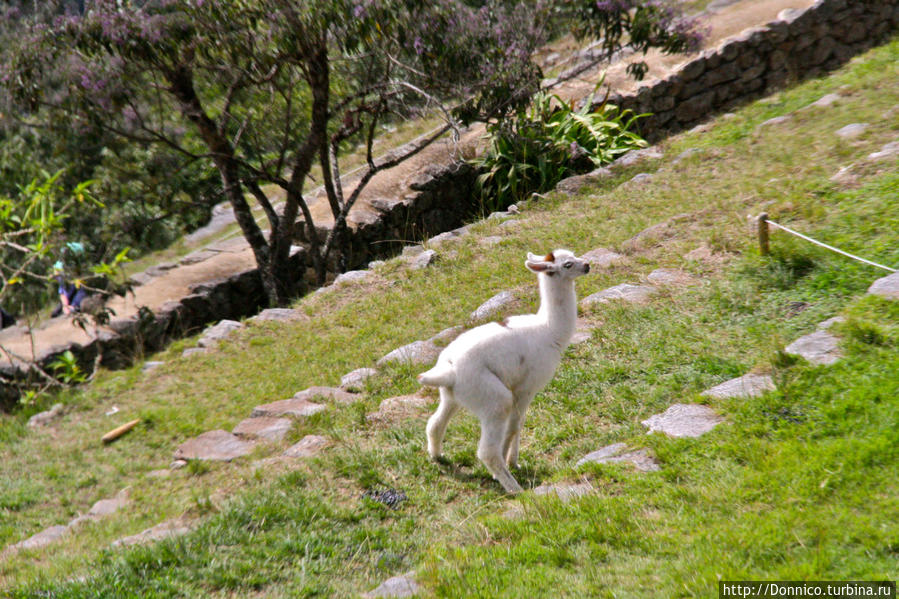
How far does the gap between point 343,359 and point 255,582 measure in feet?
13.9

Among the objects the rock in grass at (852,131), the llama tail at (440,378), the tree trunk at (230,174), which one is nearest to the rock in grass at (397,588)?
the llama tail at (440,378)

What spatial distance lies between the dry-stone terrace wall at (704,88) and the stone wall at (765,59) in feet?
0.06

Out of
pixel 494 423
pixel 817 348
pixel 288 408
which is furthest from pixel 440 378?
pixel 288 408

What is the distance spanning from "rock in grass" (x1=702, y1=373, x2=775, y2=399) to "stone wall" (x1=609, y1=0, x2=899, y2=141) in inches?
440

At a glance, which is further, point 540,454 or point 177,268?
point 177,268

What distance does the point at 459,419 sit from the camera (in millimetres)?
6086

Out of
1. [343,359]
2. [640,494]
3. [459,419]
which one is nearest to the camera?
[640,494]

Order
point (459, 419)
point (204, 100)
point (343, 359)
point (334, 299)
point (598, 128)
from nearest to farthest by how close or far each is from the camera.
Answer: point (459, 419)
point (343, 359)
point (334, 299)
point (204, 100)
point (598, 128)

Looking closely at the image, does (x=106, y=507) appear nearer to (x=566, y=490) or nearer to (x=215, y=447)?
(x=215, y=447)

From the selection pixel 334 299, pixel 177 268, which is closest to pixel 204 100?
pixel 177 268

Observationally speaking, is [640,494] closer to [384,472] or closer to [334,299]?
[384,472]

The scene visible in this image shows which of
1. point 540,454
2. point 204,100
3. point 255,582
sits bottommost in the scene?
→ point 540,454

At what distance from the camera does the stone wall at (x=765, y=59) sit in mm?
15047

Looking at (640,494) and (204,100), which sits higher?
(204,100)
